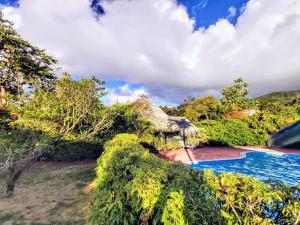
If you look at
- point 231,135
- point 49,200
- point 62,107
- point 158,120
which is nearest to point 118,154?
point 49,200

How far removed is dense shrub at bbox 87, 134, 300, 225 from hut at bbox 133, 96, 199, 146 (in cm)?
1893

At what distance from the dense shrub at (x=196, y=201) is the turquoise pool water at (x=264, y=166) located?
41.8ft

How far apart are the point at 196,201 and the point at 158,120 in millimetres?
21291

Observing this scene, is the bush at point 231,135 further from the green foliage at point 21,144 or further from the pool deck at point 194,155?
the green foliage at point 21,144

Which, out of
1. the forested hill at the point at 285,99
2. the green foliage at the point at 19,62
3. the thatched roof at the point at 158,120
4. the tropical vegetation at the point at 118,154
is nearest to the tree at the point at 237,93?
the forested hill at the point at 285,99

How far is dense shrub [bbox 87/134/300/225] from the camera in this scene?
402cm

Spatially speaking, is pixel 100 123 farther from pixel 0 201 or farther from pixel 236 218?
pixel 236 218

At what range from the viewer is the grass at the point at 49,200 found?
25.1 ft

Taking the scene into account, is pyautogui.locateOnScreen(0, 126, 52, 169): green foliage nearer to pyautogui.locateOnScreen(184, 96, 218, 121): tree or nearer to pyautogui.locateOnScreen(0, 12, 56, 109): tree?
pyautogui.locateOnScreen(0, 12, 56, 109): tree

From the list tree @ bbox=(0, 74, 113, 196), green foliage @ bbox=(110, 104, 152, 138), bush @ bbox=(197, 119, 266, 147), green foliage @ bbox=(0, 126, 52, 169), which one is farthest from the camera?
bush @ bbox=(197, 119, 266, 147)

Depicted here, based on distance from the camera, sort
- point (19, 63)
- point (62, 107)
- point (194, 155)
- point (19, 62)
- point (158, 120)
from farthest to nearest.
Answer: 1. point (158, 120)
2. point (19, 62)
3. point (19, 63)
4. point (194, 155)
5. point (62, 107)

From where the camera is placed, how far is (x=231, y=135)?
28.0 m

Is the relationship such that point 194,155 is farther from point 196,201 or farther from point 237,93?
point 237,93

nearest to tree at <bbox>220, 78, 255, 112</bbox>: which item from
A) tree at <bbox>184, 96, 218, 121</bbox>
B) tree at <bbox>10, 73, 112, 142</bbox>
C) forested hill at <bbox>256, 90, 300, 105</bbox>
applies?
forested hill at <bbox>256, 90, 300, 105</bbox>
